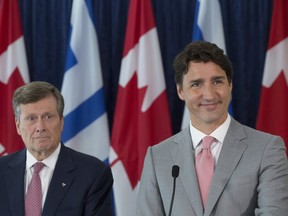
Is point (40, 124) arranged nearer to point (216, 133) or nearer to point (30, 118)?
point (30, 118)

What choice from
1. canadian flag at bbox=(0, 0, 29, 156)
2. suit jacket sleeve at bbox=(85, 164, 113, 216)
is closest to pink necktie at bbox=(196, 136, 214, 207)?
suit jacket sleeve at bbox=(85, 164, 113, 216)

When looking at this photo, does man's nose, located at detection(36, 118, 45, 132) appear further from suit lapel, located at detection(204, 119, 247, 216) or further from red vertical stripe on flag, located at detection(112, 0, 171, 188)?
red vertical stripe on flag, located at detection(112, 0, 171, 188)

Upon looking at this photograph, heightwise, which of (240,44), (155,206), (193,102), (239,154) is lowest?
(155,206)

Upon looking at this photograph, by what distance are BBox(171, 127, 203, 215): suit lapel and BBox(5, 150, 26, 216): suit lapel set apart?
77cm

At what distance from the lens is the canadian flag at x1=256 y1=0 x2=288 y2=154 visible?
4.20 m

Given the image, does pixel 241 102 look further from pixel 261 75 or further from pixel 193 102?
pixel 193 102

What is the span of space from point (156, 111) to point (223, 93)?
1935 mm

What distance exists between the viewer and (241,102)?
14.8 ft

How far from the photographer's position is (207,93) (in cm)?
237

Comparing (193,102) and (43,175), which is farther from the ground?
(193,102)

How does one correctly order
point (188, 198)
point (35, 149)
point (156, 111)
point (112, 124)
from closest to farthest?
point (188, 198), point (35, 149), point (156, 111), point (112, 124)

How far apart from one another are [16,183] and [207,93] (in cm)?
104

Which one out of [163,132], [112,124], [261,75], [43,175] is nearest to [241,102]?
[261,75]

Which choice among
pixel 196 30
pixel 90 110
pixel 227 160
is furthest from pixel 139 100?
pixel 227 160
